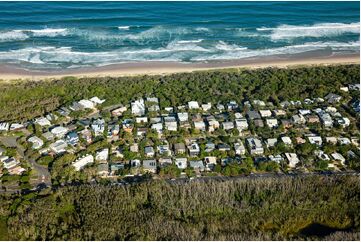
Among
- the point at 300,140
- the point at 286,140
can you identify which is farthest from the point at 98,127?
the point at 300,140

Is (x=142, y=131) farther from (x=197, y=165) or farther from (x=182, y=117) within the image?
(x=197, y=165)

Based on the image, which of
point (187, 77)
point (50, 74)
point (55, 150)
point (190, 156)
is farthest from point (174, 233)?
point (50, 74)

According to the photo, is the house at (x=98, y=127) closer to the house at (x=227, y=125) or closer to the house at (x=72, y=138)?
the house at (x=72, y=138)

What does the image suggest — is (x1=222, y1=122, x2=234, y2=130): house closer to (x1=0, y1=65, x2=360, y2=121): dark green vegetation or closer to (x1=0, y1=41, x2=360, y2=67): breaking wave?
(x1=0, y1=65, x2=360, y2=121): dark green vegetation

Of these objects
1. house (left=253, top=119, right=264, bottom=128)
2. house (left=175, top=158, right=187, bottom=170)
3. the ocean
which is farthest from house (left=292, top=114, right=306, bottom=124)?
the ocean

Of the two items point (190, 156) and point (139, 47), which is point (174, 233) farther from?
point (139, 47)
